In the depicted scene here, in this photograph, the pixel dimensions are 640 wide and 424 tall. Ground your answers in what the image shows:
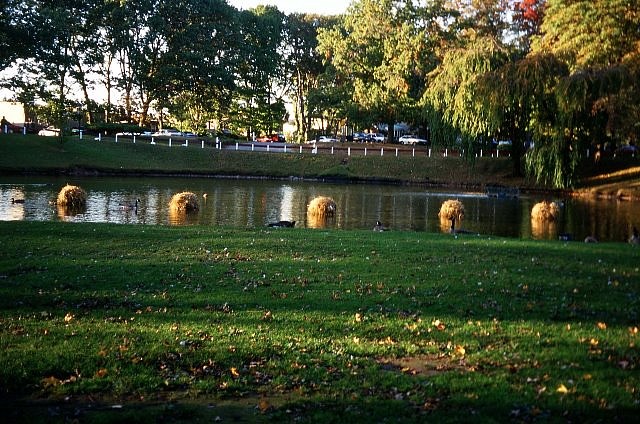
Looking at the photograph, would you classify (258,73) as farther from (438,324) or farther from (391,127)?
(438,324)

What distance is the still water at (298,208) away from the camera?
26.1m

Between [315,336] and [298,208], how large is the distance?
80.3 ft

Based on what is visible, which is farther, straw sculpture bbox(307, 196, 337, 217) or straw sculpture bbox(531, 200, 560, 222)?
straw sculpture bbox(531, 200, 560, 222)

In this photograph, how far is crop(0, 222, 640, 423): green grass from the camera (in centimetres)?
611

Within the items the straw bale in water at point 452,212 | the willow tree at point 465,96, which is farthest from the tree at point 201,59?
the straw bale in water at point 452,212

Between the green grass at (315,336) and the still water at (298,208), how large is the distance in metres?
12.1

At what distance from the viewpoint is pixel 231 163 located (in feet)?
190

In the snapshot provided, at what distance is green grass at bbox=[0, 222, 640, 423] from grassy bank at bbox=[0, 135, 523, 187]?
40976mm

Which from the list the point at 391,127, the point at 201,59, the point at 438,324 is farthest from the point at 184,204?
the point at 391,127

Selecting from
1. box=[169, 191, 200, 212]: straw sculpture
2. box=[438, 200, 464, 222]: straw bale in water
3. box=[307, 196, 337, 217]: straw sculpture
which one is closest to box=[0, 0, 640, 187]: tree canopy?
box=[438, 200, 464, 222]: straw bale in water

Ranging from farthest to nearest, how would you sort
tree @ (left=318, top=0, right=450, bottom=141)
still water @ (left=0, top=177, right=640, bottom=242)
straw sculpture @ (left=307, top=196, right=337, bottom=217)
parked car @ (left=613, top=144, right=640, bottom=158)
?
tree @ (left=318, top=0, right=450, bottom=141) < parked car @ (left=613, top=144, right=640, bottom=158) < straw sculpture @ (left=307, top=196, right=337, bottom=217) < still water @ (left=0, top=177, right=640, bottom=242)

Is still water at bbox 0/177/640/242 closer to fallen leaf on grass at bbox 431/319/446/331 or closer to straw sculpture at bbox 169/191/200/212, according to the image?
straw sculpture at bbox 169/191/200/212

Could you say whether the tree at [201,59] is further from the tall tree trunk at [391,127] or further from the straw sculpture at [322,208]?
the straw sculpture at [322,208]

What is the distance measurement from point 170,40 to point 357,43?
2164cm
